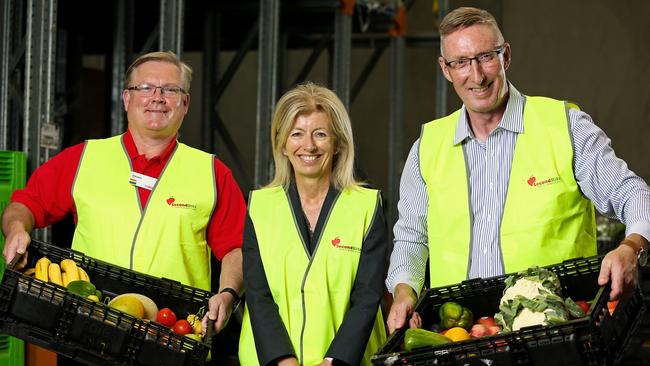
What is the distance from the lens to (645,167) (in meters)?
13.1

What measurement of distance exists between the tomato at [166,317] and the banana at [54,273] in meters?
0.34

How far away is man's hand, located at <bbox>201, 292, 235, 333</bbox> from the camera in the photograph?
119 inches

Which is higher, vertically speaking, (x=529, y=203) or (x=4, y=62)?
(x=4, y=62)

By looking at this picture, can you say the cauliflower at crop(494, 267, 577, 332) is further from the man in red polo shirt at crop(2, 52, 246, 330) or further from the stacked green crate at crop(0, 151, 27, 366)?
the stacked green crate at crop(0, 151, 27, 366)

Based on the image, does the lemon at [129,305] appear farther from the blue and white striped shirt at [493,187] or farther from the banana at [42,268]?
the blue and white striped shirt at [493,187]

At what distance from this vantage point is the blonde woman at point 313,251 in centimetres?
302

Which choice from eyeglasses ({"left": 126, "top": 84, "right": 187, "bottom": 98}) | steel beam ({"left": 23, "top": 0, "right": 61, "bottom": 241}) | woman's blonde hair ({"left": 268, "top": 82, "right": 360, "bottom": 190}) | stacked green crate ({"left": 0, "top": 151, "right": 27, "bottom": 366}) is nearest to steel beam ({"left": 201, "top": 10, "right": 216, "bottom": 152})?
steel beam ({"left": 23, "top": 0, "right": 61, "bottom": 241})

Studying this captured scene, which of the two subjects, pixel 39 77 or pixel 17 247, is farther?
pixel 39 77

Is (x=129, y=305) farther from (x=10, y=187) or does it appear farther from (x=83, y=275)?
(x=10, y=187)

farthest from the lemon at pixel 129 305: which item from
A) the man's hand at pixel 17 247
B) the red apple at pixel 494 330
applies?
the red apple at pixel 494 330

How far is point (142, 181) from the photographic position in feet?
11.7

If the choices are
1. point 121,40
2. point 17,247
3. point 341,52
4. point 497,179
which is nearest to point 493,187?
point 497,179

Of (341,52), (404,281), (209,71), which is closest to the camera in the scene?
(404,281)

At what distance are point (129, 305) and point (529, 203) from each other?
4.24 feet
